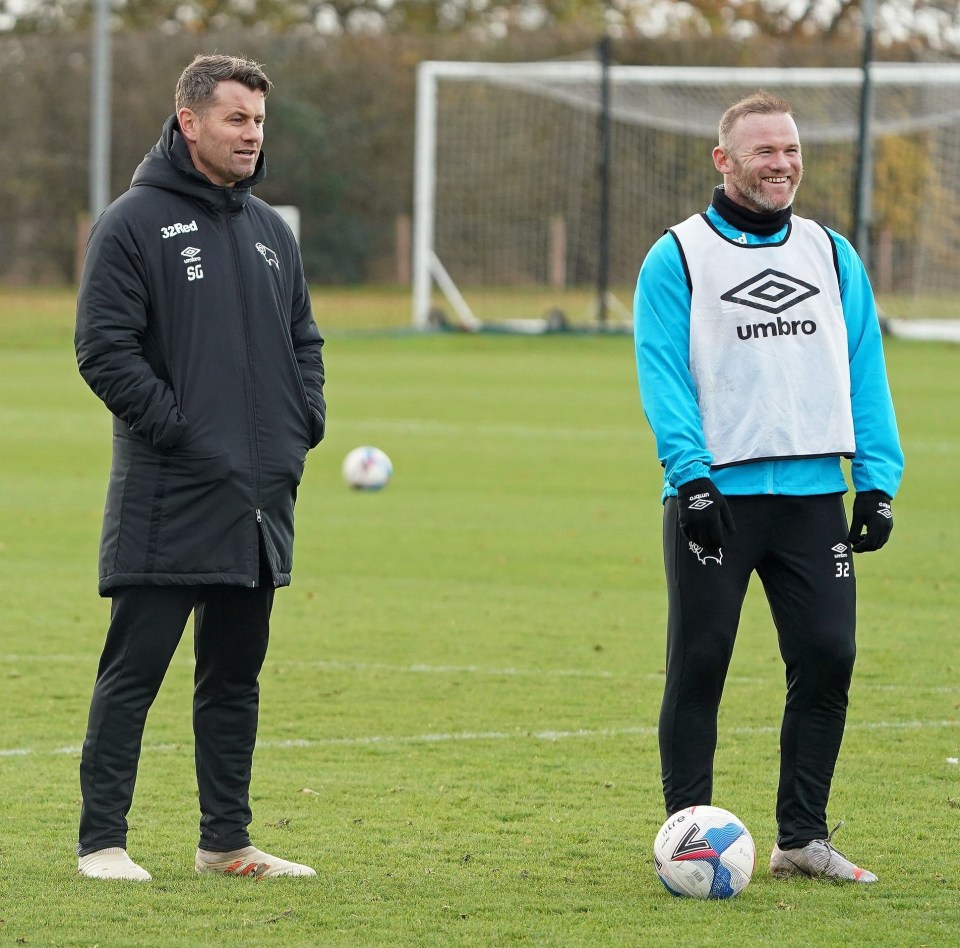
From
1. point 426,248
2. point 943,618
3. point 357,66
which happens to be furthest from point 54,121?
point 943,618

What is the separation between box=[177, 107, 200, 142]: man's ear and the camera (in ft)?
15.5

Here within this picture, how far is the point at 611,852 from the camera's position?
5242 millimetres

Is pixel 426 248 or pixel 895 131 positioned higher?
pixel 895 131

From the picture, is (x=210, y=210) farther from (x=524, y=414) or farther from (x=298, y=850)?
(x=524, y=414)

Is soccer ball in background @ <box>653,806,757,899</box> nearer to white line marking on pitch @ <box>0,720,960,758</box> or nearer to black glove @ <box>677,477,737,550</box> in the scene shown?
black glove @ <box>677,477,737,550</box>

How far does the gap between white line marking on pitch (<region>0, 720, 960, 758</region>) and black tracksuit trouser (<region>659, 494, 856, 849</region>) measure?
191 cm

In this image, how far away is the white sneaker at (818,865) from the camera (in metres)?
4.89

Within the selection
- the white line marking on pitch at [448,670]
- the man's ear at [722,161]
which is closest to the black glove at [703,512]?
the man's ear at [722,161]

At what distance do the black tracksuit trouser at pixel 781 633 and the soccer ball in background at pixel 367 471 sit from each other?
31.8 ft

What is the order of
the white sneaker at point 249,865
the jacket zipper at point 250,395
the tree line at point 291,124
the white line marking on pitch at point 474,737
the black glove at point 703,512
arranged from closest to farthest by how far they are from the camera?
the black glove at point 703,512
the jacket zipper at point 250,395
the white sneaker at point 249,865
the white line marking on pitch at point 474,737
the tree line at point 291,124

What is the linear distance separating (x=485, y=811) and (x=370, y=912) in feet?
3.77

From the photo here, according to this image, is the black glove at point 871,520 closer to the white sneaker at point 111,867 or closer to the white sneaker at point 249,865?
the white sneaker at point 249,865

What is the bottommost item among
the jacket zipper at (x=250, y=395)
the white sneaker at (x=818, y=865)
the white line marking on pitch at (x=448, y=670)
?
the white line marking on pitch at (x=448, y=670)

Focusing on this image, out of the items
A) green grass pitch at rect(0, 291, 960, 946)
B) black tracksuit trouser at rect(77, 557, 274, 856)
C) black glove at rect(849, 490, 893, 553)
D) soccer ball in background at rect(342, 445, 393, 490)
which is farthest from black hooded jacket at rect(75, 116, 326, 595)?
soccer ball in background at rect(342, 445, 393, 490)
